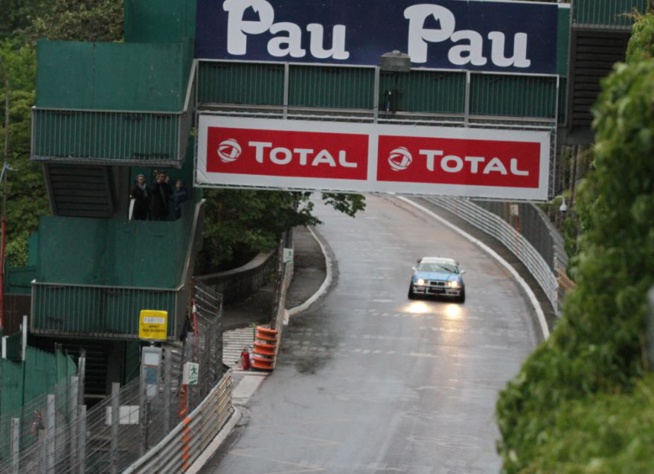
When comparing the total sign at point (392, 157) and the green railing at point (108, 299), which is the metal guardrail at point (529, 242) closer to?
the total sign at point (392, 157)

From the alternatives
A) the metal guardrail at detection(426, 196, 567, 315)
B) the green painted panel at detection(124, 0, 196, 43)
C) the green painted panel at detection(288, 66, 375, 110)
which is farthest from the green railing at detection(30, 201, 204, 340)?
the metal guardrail at detection(426, 196, 567, 315)

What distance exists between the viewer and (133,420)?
2356cm

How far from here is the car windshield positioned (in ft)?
166

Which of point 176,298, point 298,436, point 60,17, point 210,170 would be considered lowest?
point 298,436

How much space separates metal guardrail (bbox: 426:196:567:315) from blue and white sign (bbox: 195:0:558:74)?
10839mm

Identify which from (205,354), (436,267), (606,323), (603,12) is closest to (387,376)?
(205,354)

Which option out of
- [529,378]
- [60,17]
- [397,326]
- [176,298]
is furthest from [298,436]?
[60,17]

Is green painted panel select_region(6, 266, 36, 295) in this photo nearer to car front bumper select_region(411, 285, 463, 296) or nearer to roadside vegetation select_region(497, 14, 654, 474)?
car front bumper select_region(411, 285, 463, 296)

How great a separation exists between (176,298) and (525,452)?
18.8 m

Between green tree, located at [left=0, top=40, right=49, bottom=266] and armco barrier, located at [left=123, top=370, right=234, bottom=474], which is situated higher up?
green tree, located at [left=0, top=40, right=49, bottom=266]

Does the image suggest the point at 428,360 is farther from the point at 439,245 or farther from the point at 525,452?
the point at 525,452

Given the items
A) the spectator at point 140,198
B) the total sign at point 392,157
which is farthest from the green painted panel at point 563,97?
the spectator at point 140,198

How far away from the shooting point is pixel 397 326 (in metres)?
45.4

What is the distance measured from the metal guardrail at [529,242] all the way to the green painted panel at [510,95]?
10446 millimetres
